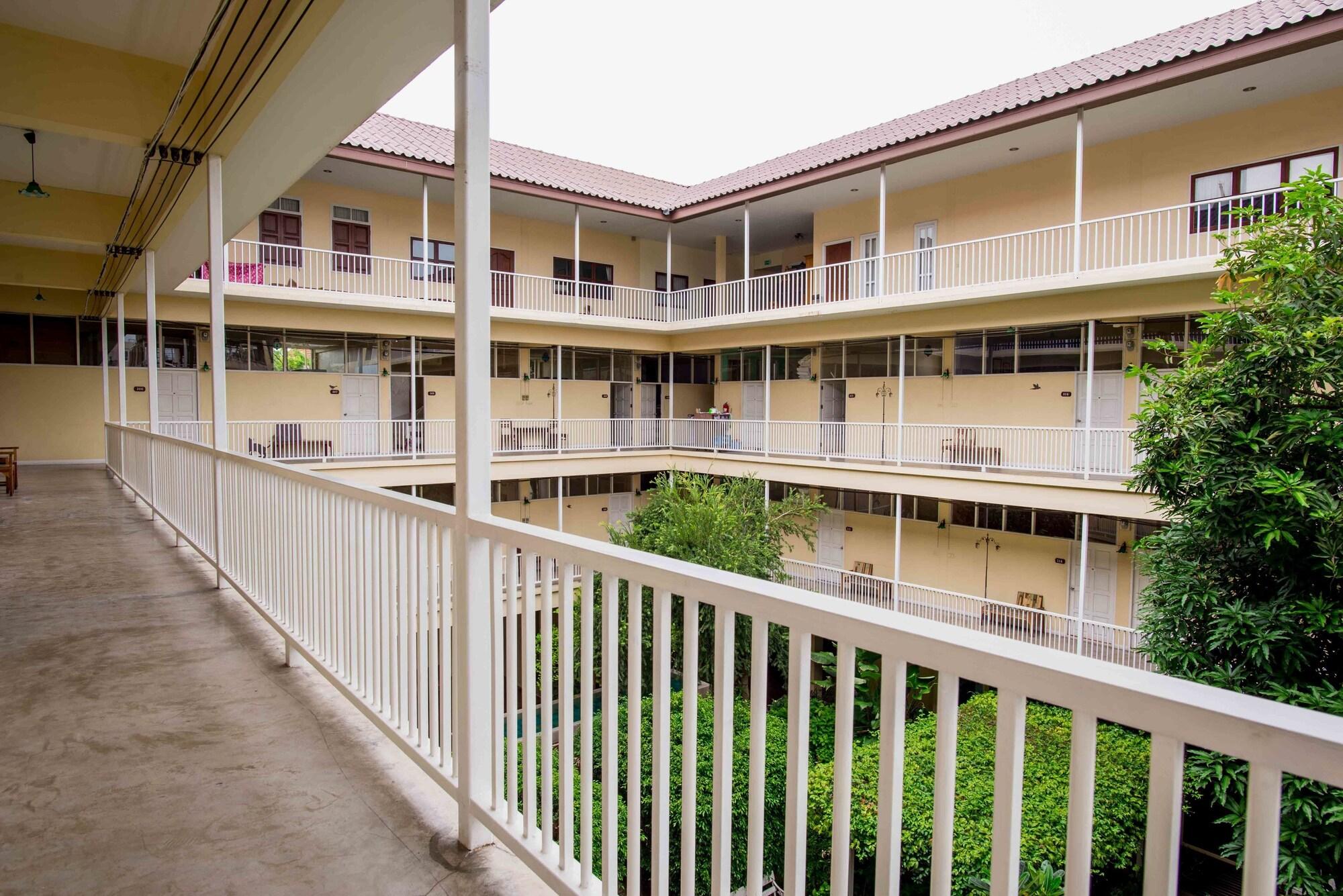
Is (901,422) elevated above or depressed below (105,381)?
below

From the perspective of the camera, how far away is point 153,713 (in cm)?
341

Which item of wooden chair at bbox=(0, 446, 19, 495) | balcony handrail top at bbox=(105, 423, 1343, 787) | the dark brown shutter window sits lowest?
wooden chair at bbox=(0, 446, 19, 495)

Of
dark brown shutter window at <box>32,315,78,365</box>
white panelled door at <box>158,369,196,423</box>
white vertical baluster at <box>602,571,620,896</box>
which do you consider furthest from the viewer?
dark brown shutter window at <box>32,315,78,365</box>

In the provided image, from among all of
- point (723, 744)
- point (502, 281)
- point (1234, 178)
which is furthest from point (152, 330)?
point (1234, 178)

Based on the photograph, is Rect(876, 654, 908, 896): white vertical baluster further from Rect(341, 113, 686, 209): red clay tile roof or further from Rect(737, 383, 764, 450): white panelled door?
Rect(737, 383, 764, 450): white panelled door

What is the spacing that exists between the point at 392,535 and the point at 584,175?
62.3 feet

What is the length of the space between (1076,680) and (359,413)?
18.5m

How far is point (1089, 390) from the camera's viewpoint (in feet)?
41.6

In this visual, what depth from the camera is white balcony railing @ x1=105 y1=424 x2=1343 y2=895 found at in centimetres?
90

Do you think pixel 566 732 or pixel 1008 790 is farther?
pixel 566 732

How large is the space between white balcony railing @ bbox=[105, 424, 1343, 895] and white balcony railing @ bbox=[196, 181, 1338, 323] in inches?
459

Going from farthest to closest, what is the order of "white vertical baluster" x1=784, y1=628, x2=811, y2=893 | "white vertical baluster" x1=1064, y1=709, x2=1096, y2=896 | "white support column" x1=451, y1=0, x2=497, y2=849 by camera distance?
"white support column" x1=451, y1=0, x2=497, y2=849
"white vertical baluster" x1=784, y1=628, x2=811, y2=893
"white vertical baluster" x1=1064, y1=709, x2=1096, y2=896

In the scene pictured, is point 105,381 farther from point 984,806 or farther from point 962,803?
point 984,806

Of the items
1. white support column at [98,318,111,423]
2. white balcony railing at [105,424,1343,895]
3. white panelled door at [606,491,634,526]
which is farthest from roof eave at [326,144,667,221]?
white balcony railing at [105,424,1343,895]
